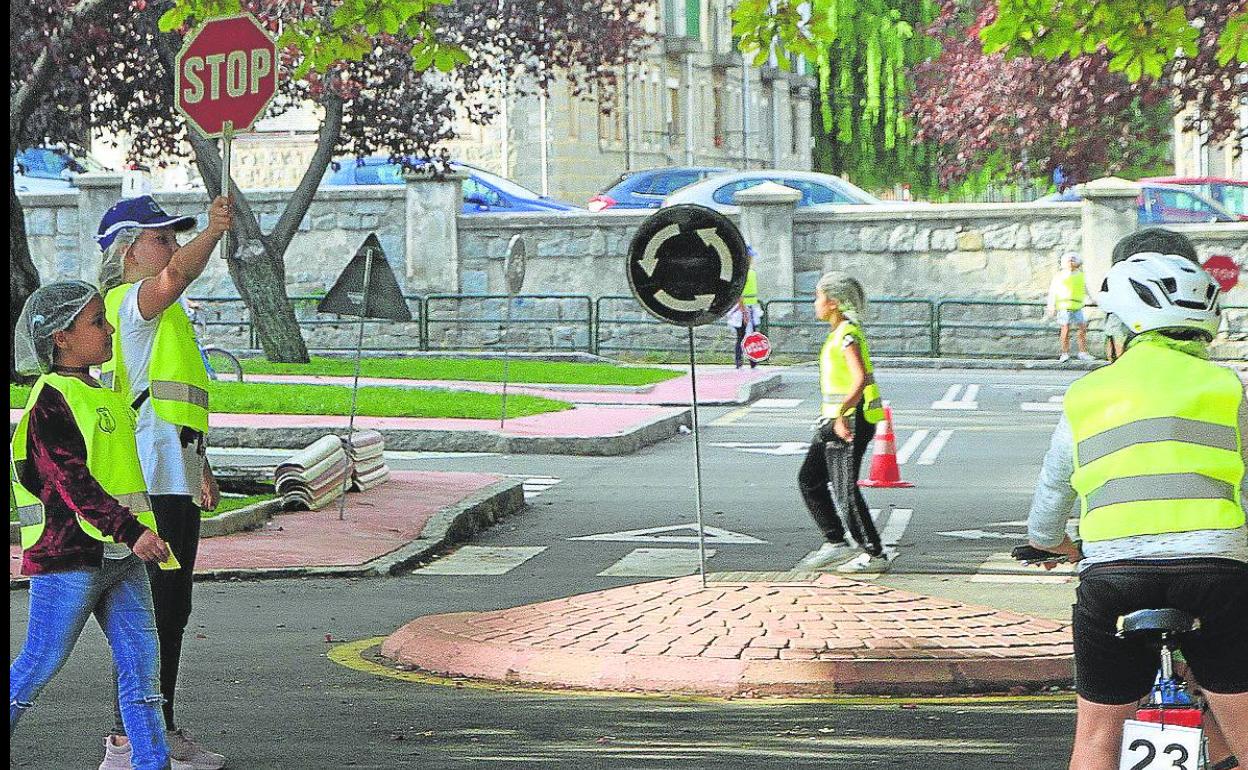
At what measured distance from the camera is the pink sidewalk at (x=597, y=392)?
26.6m

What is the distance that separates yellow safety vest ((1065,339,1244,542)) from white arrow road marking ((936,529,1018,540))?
9383 millimetres

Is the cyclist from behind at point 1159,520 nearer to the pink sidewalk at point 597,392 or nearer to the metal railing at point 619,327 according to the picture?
the pink sidewalk at point 597,392

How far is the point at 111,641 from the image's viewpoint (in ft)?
21.7

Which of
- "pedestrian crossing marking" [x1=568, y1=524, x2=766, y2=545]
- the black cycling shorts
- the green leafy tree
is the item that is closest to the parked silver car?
the green leafy tree

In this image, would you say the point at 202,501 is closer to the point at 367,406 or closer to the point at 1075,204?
the point at 367,406

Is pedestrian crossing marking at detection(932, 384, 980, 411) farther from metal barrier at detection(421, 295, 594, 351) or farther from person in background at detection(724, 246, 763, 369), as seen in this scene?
metal barrier at detection(421, 295, 594, 351)

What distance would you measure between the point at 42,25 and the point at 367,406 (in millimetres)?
5132

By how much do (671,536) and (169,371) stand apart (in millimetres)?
7454

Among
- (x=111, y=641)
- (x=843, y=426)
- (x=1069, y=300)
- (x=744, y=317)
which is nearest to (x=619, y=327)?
(x=744, y=317)

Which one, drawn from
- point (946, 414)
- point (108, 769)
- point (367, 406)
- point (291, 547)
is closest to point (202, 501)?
point (108, 769)

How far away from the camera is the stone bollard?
35938 millimetres

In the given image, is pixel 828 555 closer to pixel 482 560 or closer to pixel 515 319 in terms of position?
pixel 482 560

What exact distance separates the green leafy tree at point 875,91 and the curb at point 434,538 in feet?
110

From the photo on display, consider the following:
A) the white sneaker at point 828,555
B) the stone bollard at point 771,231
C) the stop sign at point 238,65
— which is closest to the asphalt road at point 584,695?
the white sneaker at point 828,555
